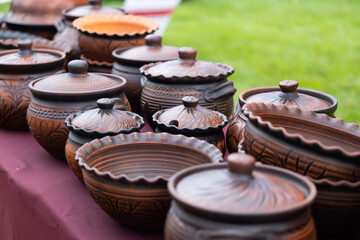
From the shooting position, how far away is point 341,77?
545 centimetres

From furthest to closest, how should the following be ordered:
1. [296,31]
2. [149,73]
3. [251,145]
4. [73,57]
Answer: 1. [296,31]
2. [73,57]
3. [149,73]
4. [251,145]

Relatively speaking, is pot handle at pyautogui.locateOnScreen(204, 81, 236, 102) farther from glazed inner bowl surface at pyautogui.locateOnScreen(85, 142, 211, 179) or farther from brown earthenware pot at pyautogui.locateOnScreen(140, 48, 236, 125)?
glazed inner bowl surface at pyautogui.locateOnScreen(85, 142, 211, 179)

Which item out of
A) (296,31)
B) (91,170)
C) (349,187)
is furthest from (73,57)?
(296,31)

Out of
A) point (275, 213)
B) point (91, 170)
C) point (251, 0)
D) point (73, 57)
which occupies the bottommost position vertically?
point (251, 0)

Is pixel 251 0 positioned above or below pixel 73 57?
below

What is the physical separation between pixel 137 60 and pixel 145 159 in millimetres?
710

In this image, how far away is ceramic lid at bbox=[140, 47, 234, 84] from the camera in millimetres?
1687

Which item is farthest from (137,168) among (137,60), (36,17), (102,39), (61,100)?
(36,17)

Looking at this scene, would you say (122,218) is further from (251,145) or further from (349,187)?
(349,187)

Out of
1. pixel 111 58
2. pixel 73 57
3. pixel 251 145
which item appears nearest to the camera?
pixel 251 145

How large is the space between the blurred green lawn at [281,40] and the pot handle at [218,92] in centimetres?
278

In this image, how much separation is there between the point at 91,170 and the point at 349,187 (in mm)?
580

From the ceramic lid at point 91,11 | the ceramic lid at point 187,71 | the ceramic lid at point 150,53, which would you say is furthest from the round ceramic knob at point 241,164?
the ceramic lid at point 91,11

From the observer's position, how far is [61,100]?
5.41ft
